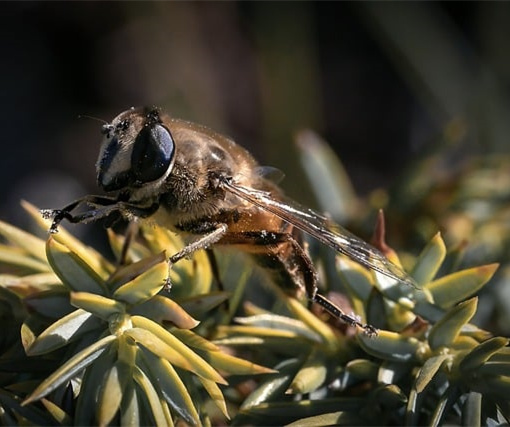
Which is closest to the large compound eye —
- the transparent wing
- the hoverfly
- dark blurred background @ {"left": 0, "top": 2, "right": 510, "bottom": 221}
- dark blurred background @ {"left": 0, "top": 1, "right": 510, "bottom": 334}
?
the hoverfly

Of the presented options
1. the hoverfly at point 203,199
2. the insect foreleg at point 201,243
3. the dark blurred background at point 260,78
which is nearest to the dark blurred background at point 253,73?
the dark blurred background at point 260,78

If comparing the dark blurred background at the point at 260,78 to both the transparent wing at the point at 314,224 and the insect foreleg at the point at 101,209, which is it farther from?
the insect foreleg at the point at 101,209

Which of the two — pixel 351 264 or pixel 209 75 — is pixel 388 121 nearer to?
pixel 209 75

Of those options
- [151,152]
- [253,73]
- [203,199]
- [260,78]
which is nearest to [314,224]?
[203,199]

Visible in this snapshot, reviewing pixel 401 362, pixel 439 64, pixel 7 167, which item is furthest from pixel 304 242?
pixel 7 167

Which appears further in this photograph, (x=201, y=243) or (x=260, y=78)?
(x=260, y=78)

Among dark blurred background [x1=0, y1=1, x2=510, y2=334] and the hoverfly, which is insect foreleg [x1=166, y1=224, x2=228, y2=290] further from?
dark blurred background [x1=0, y1=1, x2=510, y2=334]

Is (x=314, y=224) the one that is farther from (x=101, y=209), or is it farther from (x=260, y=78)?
(x=260, y=78)
